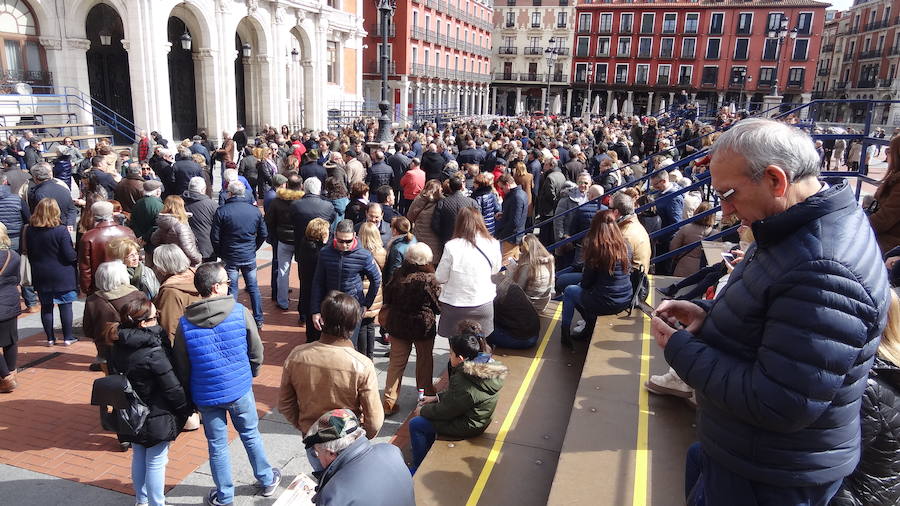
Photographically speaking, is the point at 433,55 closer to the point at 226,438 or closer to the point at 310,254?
the point at 310,254

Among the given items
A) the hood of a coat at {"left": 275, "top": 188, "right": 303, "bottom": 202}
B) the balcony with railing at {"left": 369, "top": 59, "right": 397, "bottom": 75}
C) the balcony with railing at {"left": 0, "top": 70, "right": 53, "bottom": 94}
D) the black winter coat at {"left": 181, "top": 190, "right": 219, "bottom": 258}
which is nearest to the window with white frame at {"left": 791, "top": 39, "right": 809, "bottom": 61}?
the balcony with railing at {"left": 369, "top": 59, "right": 397, "bottom": 75}

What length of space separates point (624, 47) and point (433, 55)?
2280 centimetres

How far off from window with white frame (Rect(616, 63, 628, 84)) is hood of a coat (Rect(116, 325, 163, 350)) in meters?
65.2

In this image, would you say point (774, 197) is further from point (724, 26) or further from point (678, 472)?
point (724, 26)

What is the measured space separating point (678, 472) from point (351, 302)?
237cm

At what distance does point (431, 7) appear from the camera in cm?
5044

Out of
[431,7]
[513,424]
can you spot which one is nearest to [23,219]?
[513,424]

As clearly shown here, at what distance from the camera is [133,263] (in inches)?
221

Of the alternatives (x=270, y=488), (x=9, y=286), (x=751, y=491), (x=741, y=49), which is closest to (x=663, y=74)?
(x=741, y=49)

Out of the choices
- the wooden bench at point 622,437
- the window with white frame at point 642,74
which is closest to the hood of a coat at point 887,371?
the wooden bench at point 622,437

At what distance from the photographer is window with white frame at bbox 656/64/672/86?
60.9 meters

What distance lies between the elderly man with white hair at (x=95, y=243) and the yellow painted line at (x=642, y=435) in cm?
538

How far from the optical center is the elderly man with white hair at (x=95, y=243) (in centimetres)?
609

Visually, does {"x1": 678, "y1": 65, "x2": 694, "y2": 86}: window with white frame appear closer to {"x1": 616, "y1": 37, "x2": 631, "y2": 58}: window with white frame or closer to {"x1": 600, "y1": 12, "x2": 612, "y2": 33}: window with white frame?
{"x1": 616, "y1": 37, "x2": 631, "y2": 58}: window with white frame
